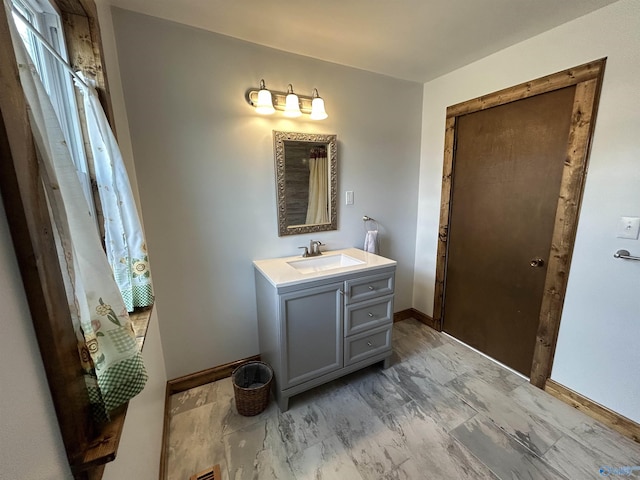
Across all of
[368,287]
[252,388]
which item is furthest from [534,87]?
[252,388]

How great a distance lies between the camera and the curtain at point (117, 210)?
106cm

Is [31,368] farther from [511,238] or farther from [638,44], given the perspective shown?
[638,44]

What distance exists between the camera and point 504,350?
2117mm

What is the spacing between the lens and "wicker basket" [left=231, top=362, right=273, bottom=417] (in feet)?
5.45

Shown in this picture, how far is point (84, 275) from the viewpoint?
0.66m

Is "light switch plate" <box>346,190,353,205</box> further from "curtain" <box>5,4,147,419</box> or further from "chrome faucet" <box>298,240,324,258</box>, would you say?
"curtain" <box>5,4,147,419</box>

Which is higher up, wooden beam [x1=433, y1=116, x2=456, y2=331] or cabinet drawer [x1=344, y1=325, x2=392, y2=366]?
wooden beam [x1=433, y1=116, x2=456, y2=331]

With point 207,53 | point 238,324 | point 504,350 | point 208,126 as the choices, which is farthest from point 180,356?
point 504,350

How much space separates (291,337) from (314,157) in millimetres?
1309

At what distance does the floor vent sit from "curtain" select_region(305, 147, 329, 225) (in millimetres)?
1592

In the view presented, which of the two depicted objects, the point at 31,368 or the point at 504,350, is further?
the point at 504,350

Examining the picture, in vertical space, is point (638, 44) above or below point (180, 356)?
above

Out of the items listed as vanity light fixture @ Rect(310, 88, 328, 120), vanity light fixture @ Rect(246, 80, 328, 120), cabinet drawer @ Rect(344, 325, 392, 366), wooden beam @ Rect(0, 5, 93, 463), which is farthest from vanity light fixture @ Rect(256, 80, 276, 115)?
cabinet drawer @ Rect(344, 325, 392, 366)

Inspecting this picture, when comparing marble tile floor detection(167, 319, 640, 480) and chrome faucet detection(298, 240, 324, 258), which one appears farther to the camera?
chrome faucet detection(298, 240, 324, 258)
